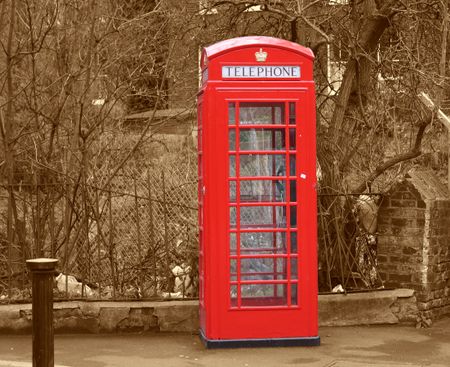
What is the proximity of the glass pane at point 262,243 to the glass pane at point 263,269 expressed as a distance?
0.07 meters

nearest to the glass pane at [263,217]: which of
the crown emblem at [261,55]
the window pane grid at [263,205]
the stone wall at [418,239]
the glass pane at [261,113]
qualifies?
the window pane grid at [263,205]

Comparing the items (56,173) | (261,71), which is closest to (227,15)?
(56,173)

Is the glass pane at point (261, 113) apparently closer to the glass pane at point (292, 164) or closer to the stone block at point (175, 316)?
the glass pane at point (292, 164)

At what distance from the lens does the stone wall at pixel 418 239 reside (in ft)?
30.4

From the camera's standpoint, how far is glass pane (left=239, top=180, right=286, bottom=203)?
8.23 m

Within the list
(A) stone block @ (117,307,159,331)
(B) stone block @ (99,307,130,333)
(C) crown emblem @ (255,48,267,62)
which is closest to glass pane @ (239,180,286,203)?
(C) crown emblem @ (255,48,267,62)

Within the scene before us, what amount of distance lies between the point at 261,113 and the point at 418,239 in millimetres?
2142

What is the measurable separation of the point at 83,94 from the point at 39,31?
3.13 feet

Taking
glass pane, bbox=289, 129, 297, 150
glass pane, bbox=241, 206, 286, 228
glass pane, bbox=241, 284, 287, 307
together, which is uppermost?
glass pane, bbox=289, 129, 297, 150

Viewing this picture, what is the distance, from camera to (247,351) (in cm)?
813

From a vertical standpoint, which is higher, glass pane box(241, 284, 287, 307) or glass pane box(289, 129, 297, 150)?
glass pane box(289, 129, 297, 150)

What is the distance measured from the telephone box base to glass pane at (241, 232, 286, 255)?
2.32ft

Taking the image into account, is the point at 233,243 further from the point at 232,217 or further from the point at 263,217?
the point at 263,217

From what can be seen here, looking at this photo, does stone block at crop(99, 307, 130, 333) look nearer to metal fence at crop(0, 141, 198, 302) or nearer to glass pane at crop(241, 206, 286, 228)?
metal fence at crop(0, 141, 198, 302)
